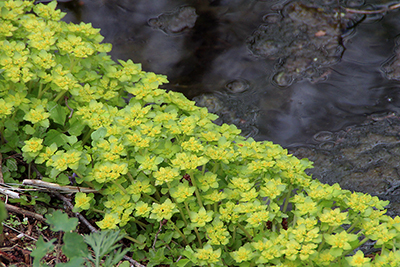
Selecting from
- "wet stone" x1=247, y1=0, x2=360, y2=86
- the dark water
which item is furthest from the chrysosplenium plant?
"wet stone" x1=247, y1=0, x2=360, y2=86

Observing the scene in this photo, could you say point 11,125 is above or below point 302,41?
above

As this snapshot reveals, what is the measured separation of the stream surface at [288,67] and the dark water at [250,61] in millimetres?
13

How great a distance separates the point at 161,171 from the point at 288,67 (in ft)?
11.4

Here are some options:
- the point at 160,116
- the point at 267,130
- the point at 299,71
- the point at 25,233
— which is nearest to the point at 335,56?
the point at 299,71

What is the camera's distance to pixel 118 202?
2.51m

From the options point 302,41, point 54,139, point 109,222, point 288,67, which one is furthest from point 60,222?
point 302,41

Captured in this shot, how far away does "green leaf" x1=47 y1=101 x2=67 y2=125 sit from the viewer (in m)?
2.76

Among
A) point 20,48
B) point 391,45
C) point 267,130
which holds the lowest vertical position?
point 267,130

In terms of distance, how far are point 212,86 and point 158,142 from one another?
8.72 feet

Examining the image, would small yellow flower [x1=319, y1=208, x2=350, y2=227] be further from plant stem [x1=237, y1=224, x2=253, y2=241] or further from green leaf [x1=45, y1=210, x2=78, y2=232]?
green leaf [x1=45, y1=210, x2=78, y2=232]

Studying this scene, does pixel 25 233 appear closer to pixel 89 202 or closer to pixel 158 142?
pixel 89 202

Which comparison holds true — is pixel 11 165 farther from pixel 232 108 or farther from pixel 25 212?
pixel 232 108

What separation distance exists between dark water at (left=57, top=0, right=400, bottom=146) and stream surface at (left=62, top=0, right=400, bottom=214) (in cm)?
1

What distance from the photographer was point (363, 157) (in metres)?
4.44
